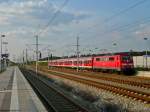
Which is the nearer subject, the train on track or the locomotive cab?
the locomotive cab

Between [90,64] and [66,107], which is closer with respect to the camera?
[66,107]

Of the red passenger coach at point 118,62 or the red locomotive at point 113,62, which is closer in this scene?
the red passenger coach at point 118,62

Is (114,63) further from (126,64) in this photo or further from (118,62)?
(126,64)

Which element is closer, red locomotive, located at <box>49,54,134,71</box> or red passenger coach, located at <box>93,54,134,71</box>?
red passenger coach, located at <box>93,54,134,71</box>

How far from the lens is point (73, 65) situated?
9044cm

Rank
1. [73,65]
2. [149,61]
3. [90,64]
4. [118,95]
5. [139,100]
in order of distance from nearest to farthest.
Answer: [139,100]
[118,95]
[90,64]
[149,61]
[73,65]

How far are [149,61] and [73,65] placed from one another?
18.9 meters

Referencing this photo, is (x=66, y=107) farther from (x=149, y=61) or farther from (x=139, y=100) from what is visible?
(x=149, y=61)

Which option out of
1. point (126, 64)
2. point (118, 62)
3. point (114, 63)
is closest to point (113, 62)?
point (114, 63)

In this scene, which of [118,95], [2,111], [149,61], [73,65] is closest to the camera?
[2,111]

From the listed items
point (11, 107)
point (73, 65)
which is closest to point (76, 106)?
point (11, 107)

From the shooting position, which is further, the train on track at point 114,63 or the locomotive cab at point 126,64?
the train on track at point 114,63

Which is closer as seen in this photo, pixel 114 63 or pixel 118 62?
pixel 118 62

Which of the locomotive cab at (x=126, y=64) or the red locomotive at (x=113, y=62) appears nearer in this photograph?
the locomotive cab at (x=126, y=64)
